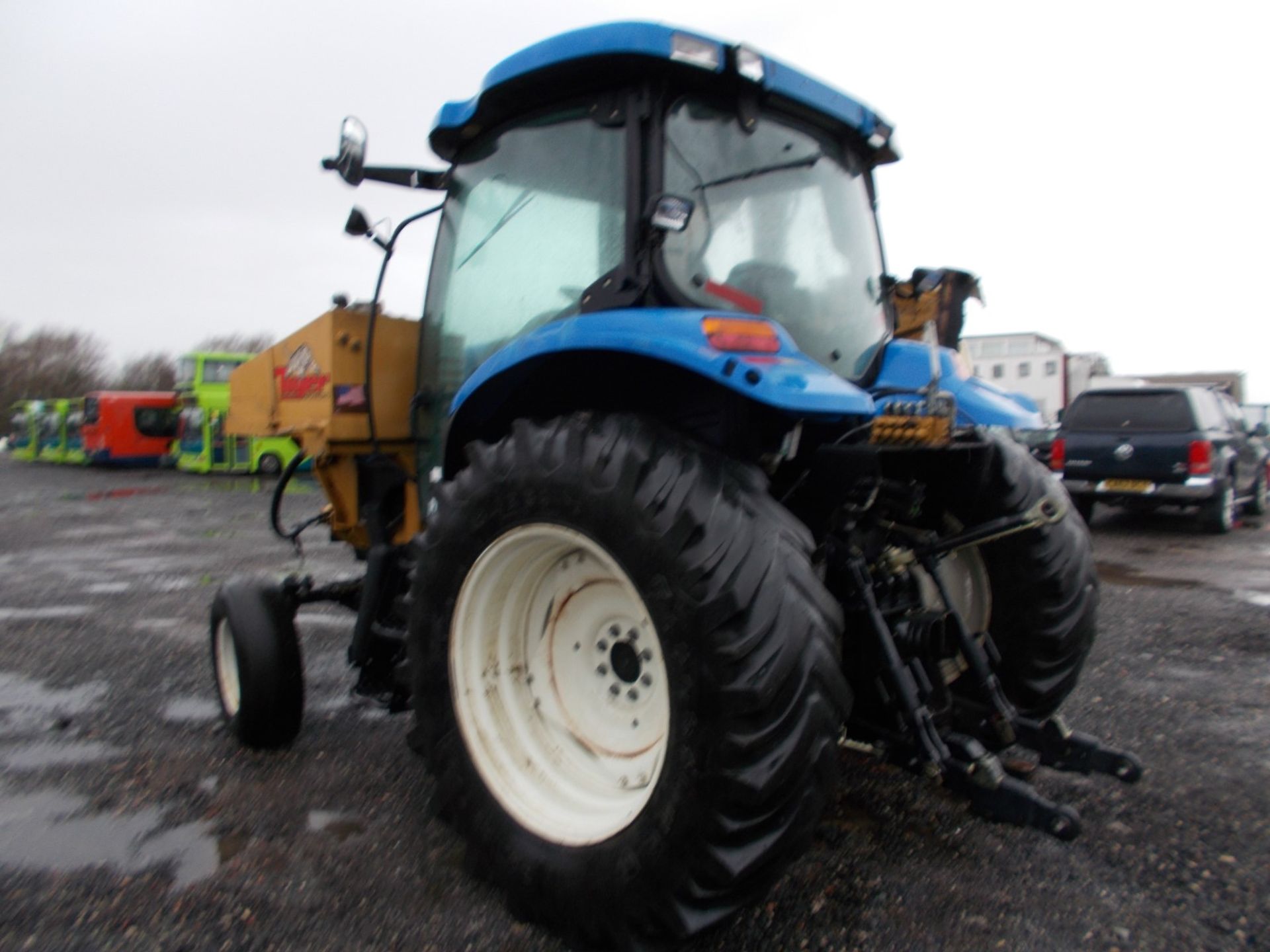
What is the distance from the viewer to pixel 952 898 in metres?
2.29

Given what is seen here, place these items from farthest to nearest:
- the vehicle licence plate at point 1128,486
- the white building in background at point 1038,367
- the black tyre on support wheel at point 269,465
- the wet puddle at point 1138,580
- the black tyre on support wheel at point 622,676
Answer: the white building in background at point 1038,367 < the black tyre on support wheel at point 269,465 < the vehicle licence plate at point 1128,486 < the wet puddle at point 1138,580 < the black tyre on support wheel at point 622,676

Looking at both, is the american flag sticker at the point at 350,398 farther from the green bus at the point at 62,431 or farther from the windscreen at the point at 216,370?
the green bus at the point at 62,431

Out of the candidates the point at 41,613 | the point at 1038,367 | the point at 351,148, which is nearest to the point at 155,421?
the point at 41,613

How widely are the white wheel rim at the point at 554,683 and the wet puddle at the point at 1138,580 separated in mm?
5416

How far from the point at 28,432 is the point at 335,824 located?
25.5 m

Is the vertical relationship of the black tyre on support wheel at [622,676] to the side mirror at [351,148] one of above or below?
below

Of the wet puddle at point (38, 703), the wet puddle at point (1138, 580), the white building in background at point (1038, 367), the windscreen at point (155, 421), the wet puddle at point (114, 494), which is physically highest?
the white building in background at point (1038, 367)

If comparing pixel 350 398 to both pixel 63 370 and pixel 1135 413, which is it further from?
Result: pixel 63 370

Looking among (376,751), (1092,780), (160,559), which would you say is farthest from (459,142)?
(160,559)

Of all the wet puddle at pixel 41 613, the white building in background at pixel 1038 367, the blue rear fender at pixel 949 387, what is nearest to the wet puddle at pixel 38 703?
the wet puddle at pixel 41 613

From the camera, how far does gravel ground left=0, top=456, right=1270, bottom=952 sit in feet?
7.15

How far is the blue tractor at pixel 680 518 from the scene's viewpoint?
1848 millimetres

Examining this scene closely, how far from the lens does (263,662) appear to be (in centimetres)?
325

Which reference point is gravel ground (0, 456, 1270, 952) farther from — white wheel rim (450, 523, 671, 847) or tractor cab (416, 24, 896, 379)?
tractor cab (416, 24, 896, 379)
